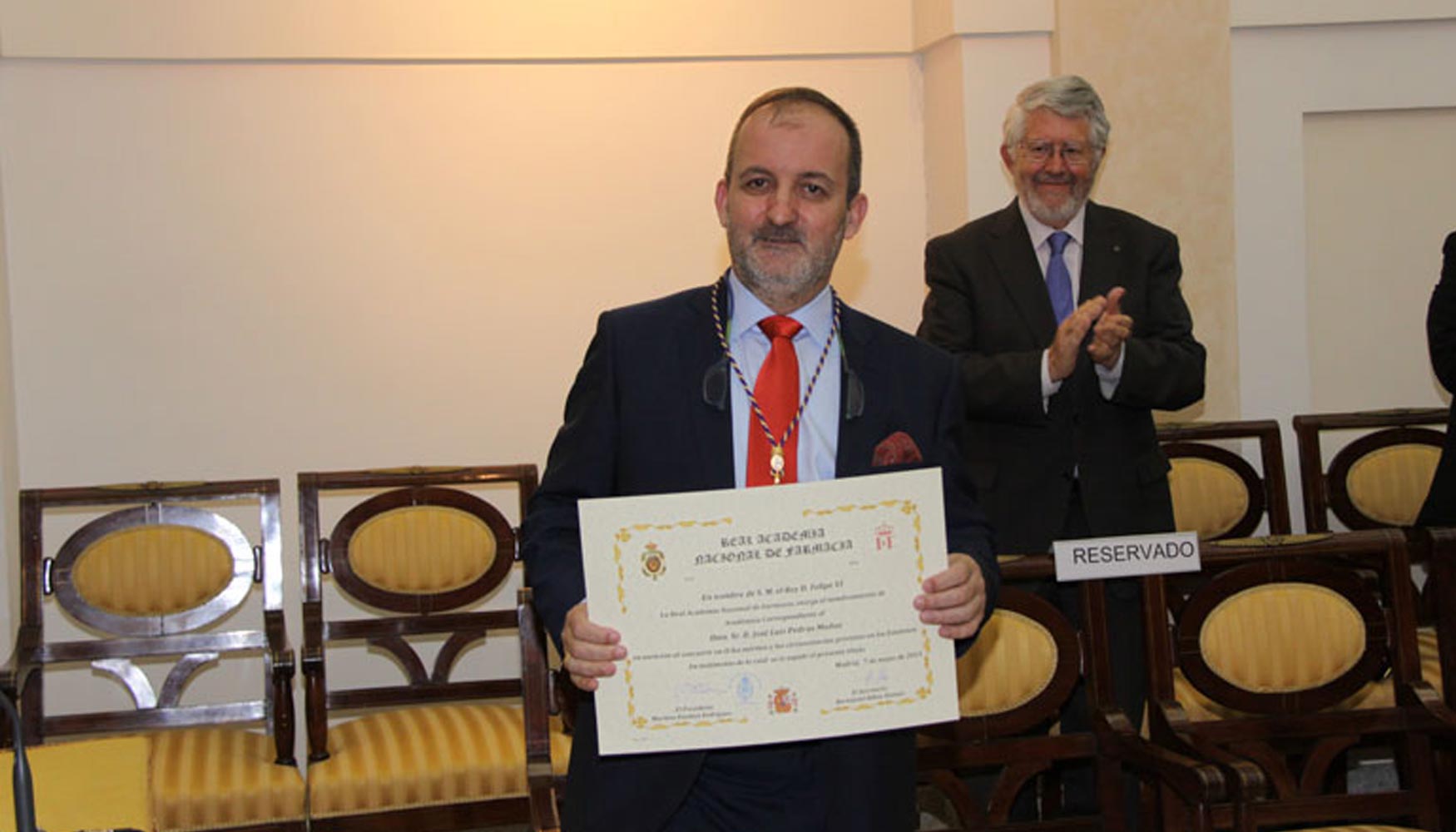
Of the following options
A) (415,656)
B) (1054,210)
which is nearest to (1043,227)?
(1054,210)

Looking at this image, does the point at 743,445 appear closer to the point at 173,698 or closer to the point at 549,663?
the point at 549,663

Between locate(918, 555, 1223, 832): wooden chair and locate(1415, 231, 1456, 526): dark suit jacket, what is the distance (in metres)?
1.76

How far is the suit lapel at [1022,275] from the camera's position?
13.0 feet

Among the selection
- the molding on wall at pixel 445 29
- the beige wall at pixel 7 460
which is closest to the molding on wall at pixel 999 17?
the molding on wall at pixel 445 29

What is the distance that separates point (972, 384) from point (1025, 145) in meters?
0.72

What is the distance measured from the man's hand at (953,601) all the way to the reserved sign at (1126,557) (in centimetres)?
Result: 112

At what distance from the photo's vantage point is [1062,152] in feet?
13.3

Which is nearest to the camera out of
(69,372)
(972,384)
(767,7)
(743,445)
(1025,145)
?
(743,445)

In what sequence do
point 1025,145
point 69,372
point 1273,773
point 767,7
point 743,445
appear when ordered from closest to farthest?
point 743,445 < point 1273,773 < point 1025,145 < point 69,372 < point 767,7

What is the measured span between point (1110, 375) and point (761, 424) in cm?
181

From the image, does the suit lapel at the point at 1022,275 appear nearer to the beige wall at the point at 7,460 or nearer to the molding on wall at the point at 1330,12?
the molding on wall at the point at 1330,12

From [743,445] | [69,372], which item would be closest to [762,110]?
[743,445]

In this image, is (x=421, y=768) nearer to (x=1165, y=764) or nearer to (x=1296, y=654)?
(x=1165, y=764)

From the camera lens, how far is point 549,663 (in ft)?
11.3
